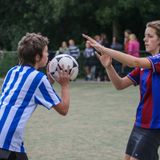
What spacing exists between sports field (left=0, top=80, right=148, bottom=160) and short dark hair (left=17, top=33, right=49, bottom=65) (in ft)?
10.6

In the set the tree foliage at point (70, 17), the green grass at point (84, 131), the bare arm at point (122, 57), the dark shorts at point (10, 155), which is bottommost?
the green grass at point (84, 131)

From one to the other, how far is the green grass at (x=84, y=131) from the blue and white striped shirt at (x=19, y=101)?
10.1 feet

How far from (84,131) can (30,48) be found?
538 cm

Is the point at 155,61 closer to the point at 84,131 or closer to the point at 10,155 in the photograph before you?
the point at 10,155

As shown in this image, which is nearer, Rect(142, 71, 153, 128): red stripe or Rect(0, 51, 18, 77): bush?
Rect(142, 71, 153, 128): red stripe

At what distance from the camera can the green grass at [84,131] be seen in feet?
25.1

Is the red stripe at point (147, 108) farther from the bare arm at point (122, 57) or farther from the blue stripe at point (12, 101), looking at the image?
the blue stripe at point (12, 101)

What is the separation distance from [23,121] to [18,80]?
34 cm

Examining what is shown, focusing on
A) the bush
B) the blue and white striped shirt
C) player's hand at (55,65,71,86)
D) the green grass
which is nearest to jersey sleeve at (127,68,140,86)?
player's hand at (55,65,71,86)

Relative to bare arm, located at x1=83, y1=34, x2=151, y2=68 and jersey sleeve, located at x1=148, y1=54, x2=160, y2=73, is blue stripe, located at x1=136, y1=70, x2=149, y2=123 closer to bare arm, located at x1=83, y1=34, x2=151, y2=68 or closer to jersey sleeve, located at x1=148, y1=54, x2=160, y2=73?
jersey sleeve, located at x1=148, y1=54, x2=160, y2=73

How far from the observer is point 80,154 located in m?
7.56

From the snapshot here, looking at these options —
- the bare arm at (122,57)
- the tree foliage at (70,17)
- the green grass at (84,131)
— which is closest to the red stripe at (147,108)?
the bare arm at (122,57)

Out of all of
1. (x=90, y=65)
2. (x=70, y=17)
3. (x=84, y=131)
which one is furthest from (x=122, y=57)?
(x=70, y=17)

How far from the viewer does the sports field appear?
25.1 ft
